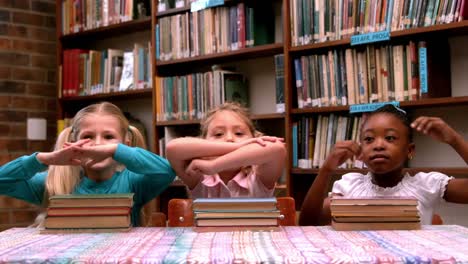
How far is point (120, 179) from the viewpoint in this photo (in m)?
1.94

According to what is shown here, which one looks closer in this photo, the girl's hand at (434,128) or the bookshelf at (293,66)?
the girl's hand at (434,128)

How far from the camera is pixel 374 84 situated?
2.85m

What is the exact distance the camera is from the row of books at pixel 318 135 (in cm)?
297

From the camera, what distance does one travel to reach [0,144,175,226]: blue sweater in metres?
1.72

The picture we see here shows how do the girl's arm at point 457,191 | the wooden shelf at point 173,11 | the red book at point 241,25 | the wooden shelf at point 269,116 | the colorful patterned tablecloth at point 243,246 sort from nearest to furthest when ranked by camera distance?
the colorful patterned tablecloth at point 243,246, the girl's arm at point 457,191, the wooden shelf at point 269,116, the red book at point 241,25, the wooden shelf at point 173,11

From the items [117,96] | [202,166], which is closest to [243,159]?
[202,166]

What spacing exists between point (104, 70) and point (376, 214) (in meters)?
2.97

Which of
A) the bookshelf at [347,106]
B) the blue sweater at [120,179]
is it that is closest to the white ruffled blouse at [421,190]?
the blue sweater at [120,179]

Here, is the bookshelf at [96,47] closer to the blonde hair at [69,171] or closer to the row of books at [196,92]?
the row of books at [196,92]

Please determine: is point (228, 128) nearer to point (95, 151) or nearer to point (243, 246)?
point (95, 151)

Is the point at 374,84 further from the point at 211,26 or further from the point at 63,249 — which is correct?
the point at 63,249

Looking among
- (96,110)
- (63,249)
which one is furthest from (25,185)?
(63,249)

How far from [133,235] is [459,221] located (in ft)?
6.64

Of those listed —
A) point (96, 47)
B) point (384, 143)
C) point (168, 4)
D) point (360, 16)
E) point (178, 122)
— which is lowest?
point (384, 143)
